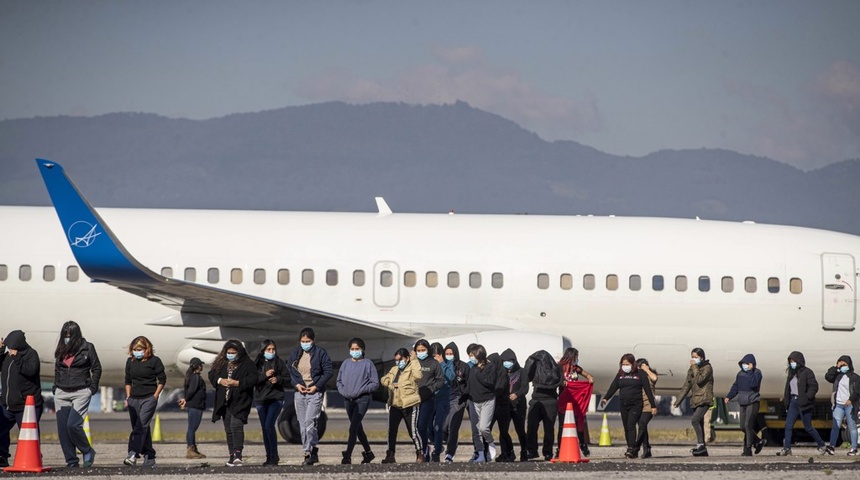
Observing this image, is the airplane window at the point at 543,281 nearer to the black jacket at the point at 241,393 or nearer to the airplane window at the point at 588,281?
the airplane window at the point at 588,281

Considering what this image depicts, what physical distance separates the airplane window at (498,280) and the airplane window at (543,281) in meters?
0.62

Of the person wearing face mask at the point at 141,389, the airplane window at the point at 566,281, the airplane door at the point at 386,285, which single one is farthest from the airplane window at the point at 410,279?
the person wearing face mask at the point at 141,389

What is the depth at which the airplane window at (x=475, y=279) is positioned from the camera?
22.8 metres

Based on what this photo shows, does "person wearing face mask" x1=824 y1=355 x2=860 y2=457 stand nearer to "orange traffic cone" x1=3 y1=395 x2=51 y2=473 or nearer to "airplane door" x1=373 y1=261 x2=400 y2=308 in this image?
"airplane door" x1=373 y1=261 x2=400 y2=308

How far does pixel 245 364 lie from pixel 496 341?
545 cm

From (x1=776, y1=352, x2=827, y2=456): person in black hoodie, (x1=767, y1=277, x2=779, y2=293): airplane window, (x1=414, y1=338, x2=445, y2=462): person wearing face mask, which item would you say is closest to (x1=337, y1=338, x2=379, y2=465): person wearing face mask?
(x1=414, y1=338, x2=445, y2=462): person wearing face mask

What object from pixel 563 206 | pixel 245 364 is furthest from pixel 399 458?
pixel 563 206

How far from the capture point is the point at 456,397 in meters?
18.8

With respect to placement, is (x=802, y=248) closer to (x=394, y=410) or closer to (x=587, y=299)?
(x=587, y=299)

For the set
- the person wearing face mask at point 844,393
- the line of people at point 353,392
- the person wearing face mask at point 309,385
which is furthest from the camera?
the person wearing face mask at point 844,393

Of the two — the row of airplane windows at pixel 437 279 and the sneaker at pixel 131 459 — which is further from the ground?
the row of airplane windows at pixel 437 279

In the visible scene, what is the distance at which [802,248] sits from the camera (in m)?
23.3

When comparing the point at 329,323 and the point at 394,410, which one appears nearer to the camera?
the point at 394,410

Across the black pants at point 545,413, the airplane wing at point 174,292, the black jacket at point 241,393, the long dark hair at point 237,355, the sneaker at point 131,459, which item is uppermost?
the airplane wing at point 174,292
